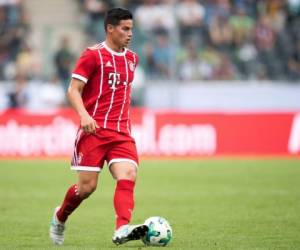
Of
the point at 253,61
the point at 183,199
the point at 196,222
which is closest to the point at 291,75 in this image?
the point at 253,61

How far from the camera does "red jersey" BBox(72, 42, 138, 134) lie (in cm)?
888

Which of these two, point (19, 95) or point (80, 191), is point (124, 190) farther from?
point (19, 95)

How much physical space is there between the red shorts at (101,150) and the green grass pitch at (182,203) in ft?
2.69

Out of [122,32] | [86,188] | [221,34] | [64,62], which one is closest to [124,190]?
[86,188]

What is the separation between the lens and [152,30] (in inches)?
977

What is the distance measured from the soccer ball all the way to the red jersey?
1.03m

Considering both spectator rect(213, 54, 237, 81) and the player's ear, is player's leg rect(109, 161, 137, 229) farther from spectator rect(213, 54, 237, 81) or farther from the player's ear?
spectator rect(213, 54, 237, 81)

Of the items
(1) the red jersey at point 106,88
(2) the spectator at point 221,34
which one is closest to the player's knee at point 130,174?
(1) the red jersey at point 106,88

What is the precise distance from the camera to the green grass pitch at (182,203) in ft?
30.8

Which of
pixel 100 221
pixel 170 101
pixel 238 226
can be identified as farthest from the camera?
pixel 170 101

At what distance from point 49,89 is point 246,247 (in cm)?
1620

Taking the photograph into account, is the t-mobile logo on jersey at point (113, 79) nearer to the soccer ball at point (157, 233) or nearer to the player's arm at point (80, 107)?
the player's arm at point (80, 107)

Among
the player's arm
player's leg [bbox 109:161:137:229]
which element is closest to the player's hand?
the player's arm

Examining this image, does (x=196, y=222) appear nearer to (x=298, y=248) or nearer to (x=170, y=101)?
(x=298, y=248)
